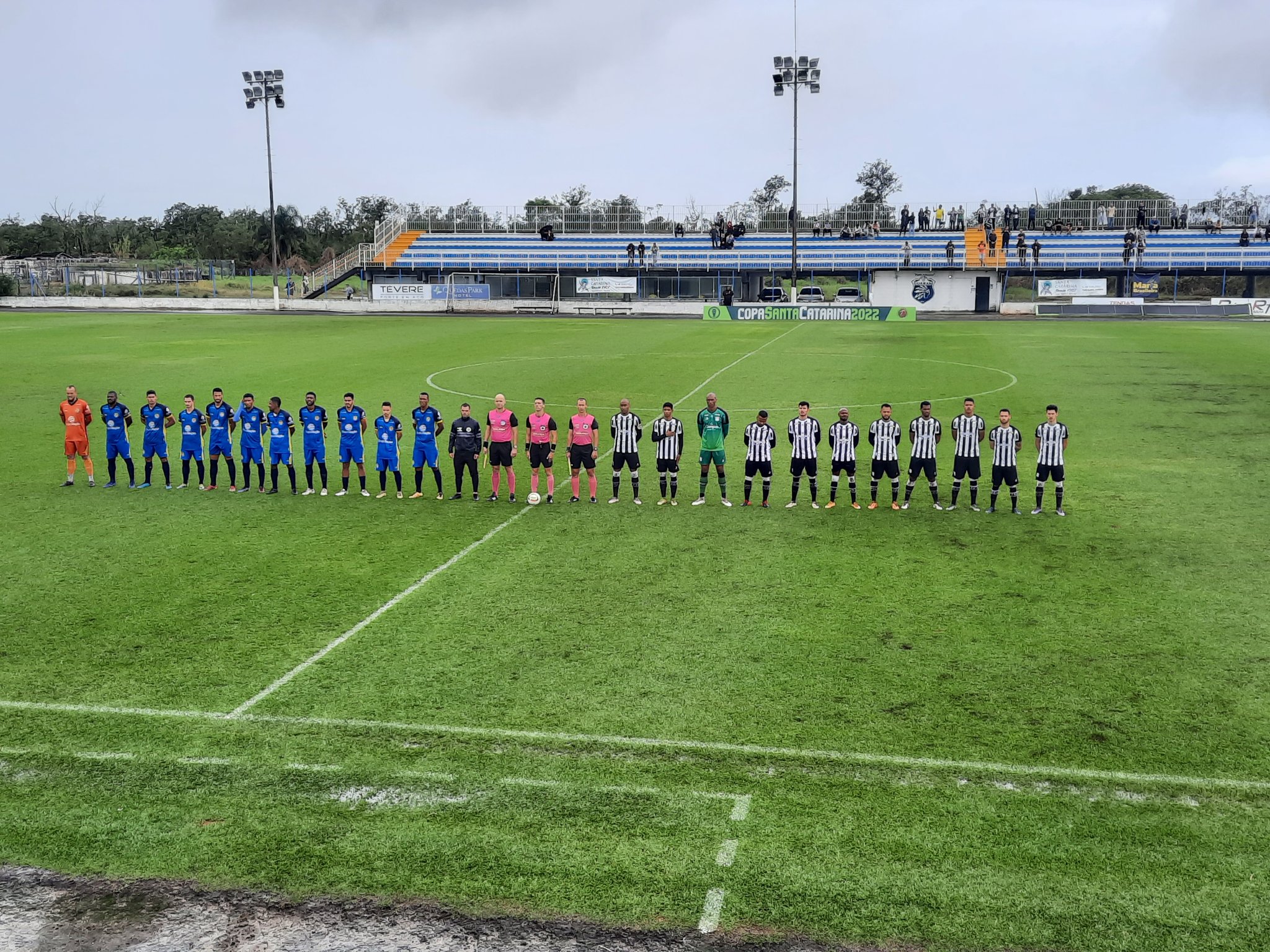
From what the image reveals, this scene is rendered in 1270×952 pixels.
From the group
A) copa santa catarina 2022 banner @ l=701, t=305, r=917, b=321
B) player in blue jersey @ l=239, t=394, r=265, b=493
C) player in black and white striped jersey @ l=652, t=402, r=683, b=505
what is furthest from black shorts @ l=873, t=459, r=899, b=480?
copa santa catarina 2022 banner @ l=701, t=305, r=917, b=321

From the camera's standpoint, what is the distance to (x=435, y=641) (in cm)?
1202

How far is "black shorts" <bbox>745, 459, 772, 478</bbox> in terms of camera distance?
59.4ft

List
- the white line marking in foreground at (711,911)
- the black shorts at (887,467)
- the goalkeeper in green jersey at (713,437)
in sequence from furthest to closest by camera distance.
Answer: the goalkeeper in green jersey at (713,437), the black shorts at (887,467), the white line marking in foreground at (711,911)

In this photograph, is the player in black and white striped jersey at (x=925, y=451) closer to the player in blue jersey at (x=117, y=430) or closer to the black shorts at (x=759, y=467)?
the black shorts at (x=759, y=467)

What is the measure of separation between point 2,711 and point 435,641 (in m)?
4.08

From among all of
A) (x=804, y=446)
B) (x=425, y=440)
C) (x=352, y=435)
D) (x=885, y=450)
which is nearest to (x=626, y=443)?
(x=804, y=446)

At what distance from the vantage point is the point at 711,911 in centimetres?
729

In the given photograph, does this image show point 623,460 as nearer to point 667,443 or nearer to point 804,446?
point 667,443

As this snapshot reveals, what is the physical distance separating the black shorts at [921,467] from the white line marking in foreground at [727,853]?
1099 cm

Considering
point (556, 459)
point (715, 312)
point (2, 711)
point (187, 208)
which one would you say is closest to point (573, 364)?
point (556, 459)

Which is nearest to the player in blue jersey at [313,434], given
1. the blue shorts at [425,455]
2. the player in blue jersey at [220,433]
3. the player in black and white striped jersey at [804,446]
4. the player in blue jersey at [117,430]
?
the player in blue jersey at [220,433]

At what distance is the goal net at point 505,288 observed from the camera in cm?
6988

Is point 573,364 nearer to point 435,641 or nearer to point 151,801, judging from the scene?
point 435,641

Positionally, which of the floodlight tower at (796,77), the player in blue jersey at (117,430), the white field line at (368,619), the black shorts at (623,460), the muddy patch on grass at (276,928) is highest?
the floodlight tower at (796,77)
